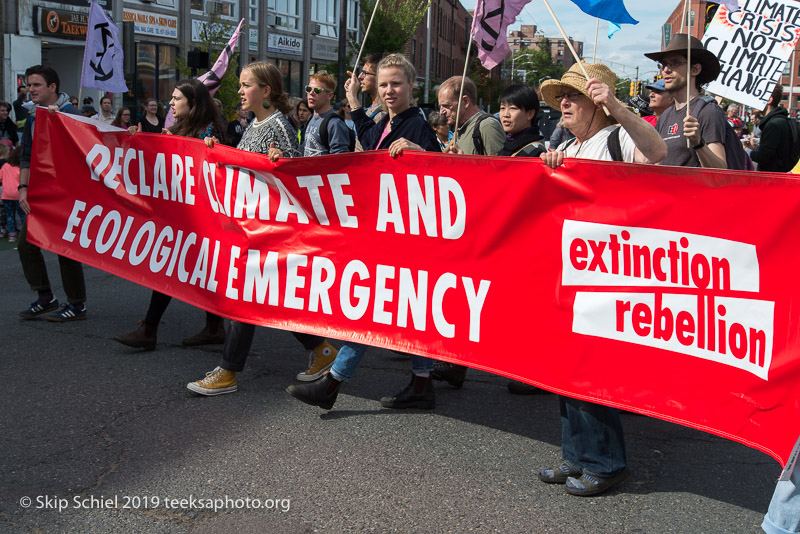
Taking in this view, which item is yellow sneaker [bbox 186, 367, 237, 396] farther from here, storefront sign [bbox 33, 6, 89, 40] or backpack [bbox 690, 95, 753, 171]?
storefront sign [bbox 33, 6, 89, 40]

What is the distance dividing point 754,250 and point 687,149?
1611mm

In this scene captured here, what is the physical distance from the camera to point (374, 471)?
12.8ft

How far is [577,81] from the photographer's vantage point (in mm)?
3803

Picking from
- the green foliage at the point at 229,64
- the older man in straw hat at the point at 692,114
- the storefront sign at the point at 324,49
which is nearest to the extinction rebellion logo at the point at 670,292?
the older man in straw hat at the point at 692,114

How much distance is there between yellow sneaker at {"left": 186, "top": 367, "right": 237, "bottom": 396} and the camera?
15.9ft

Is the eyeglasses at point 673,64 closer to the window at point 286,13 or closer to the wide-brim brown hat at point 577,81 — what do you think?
the wide-brim brown hat at point 577,81

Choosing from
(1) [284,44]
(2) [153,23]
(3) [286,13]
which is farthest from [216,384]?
(3) [286,13]

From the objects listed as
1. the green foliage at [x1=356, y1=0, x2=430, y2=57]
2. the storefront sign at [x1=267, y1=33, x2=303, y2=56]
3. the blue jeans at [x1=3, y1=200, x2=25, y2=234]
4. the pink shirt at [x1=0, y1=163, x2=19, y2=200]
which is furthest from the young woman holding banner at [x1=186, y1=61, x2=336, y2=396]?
the green foliage at [x1=356, y1=0, x2=430, y2=57]

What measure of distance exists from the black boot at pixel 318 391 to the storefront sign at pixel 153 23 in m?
25.8

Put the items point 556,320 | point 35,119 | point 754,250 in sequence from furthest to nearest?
point 35,119
point 556,320
point 754,250

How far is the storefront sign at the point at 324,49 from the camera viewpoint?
41.7 meters

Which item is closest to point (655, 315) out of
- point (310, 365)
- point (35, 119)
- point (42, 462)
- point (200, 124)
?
point (310, 365)

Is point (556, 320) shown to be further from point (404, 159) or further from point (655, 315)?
point (404, 159)

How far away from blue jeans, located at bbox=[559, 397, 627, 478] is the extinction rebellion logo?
34cm
